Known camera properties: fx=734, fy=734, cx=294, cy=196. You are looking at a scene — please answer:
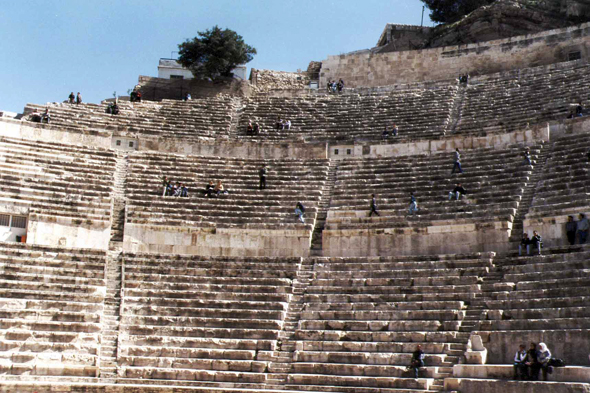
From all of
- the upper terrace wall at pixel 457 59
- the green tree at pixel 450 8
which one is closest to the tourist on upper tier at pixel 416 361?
the upper terrace wall at pixel 457 59

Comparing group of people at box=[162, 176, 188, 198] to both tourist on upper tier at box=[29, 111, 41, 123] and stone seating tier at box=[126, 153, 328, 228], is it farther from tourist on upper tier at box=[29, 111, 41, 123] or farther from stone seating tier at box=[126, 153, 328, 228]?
tourist on upper tier at box=[29, 111, 41, 123]

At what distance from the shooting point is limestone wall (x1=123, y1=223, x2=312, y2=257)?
22.2 meters

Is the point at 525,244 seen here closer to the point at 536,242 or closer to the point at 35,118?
A: the point at 536,242

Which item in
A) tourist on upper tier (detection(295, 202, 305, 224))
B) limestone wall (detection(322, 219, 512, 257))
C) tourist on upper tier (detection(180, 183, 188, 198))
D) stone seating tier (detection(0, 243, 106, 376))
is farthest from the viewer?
tourist on upper tier (detection(180, 183, 188, 198))

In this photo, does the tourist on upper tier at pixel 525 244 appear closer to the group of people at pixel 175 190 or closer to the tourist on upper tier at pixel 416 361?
the tourist on upper tier at pixel 416 361

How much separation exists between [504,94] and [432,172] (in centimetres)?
862

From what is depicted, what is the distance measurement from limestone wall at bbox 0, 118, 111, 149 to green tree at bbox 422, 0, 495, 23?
25.2 metres

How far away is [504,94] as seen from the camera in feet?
102

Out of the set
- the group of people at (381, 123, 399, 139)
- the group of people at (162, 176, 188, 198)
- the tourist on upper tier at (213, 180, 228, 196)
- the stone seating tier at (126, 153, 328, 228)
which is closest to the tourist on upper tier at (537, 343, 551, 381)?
the stone seating tier at (126, 153, 328, 228)

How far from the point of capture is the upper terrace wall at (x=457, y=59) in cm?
3509

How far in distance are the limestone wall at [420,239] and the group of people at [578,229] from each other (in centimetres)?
171

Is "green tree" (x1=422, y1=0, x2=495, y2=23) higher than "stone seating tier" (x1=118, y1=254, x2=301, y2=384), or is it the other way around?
"green tree" (x1=422, y1=0, x2=495, y2=23)

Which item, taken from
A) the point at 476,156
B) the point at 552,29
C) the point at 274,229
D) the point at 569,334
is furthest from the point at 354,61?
the point at 569,334

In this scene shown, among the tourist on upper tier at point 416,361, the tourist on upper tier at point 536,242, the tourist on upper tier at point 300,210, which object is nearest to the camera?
the tourist on upper tier at point 416,361
